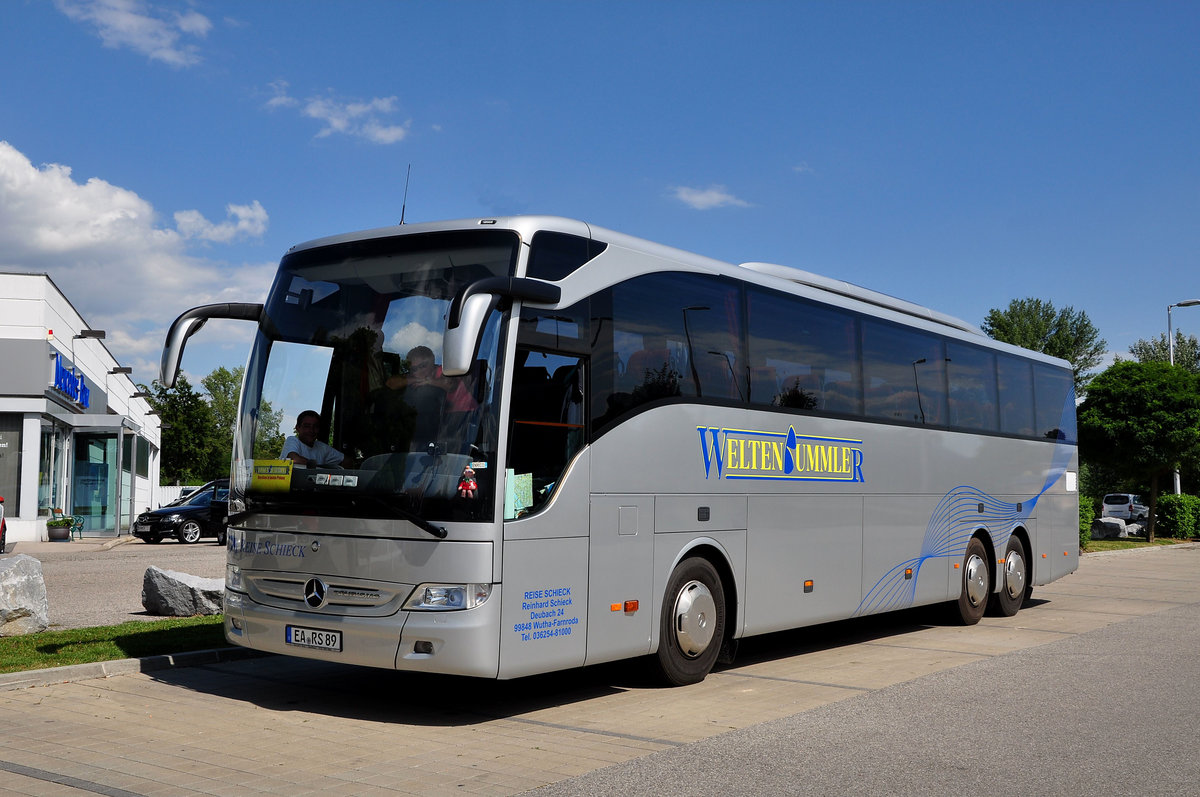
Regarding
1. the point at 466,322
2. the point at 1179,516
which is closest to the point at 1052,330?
the point at 1179,516

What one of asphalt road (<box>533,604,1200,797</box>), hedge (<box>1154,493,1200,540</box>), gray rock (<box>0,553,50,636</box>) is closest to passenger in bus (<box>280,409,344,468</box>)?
asphalt road (<box>533,604,1200,797</box>)

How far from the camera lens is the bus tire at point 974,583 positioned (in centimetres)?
1445

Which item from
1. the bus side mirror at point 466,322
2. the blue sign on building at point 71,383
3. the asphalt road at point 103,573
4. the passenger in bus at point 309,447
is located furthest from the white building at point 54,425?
the bus side mirror at point 466,322

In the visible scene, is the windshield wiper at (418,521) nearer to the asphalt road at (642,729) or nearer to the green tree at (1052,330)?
the asphalt road at (642,729)

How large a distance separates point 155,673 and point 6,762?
3138mm

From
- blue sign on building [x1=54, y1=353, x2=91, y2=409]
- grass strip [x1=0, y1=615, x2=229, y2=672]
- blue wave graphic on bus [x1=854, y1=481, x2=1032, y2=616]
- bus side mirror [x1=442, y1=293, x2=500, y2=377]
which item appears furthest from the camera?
blue sign on building [x1=54, y1=353, x2=91, y2=409]

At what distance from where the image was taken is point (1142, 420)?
37750 millimetres

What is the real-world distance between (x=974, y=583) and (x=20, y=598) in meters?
11.1

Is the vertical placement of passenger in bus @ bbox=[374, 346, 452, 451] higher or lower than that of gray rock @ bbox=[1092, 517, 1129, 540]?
higher

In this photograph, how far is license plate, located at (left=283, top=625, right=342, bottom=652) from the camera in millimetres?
7941

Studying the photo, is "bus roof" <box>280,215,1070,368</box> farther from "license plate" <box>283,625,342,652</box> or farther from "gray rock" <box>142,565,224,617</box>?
"gray rock" <box>142,565,224,617</box>

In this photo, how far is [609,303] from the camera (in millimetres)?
8805

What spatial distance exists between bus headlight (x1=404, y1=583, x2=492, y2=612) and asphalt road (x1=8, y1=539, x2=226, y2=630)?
6584 mm

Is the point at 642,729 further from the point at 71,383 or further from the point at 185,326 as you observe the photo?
the point at 71,383
